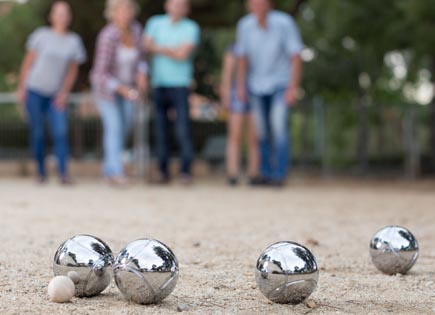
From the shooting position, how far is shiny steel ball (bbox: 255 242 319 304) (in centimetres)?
265

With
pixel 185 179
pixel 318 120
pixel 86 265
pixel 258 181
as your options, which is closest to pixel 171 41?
pixel 185 179

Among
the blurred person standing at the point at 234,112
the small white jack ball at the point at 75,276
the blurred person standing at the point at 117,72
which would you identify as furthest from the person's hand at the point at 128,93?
the small white jack ball at the point at 75,276

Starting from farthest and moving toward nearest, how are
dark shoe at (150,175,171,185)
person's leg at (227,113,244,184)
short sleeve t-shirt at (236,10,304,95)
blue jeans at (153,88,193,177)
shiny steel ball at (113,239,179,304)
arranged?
dark shoe at (150,175,171,185)
person's leg at (227,113,244,184)
blue jeans at (153,88,193,177)
short sleeve t-shirt at (236,10,304,95)
shiny steel ball at (113,239,179,304)

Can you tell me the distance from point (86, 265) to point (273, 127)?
245 inches

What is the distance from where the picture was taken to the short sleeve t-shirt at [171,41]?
29.8ft

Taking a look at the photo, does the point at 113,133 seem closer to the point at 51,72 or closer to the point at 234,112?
the point at 51,72

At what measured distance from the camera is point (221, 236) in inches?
187

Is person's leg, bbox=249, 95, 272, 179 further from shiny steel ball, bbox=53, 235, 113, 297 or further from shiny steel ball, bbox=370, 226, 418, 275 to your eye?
shiny steel ball, bbox=53, 235, 113, 297

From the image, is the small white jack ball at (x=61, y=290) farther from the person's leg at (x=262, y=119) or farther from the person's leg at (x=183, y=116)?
the person's leg at (x=183, y=116)

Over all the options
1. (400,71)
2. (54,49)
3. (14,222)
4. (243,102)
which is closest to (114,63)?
(54,49)

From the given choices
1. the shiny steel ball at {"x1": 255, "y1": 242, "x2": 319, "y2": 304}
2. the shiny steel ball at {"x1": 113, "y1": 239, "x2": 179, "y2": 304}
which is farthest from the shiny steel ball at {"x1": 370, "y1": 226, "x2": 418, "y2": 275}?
the shiny steel ball at {"x1": 113, "y1": 239, "x2": 179, "y2": 304}

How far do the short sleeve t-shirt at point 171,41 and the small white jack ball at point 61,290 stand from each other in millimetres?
6578

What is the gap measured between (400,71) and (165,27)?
1347 centimetres

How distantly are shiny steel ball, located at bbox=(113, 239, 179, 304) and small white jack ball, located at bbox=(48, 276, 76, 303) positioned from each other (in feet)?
0.51
